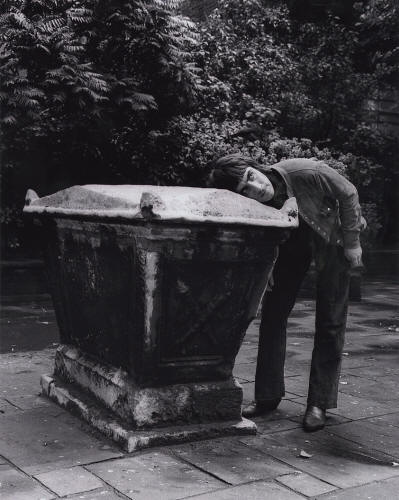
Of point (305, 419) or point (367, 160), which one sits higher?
point (367, 160)

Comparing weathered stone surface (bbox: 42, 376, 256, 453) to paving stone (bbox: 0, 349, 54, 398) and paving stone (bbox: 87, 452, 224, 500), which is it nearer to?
paving stone (bbox: 87, 452, 224, 500)

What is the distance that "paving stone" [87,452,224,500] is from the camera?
126 inches

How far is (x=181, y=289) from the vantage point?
3.79 m

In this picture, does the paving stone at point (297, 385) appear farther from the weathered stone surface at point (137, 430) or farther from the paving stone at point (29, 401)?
the paving stone at point (29, 401)

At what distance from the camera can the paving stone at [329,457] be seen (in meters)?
3.49

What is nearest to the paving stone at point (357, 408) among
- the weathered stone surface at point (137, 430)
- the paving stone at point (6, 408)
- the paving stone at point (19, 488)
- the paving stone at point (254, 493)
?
the weathered stone surface at point (137, 430)

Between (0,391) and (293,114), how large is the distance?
843 centimetres

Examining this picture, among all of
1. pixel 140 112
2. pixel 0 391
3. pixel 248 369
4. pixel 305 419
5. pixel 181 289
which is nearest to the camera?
pixel 181 289

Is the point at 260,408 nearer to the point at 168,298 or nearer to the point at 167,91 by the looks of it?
the point at 168,298

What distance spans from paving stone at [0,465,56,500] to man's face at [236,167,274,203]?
187cm

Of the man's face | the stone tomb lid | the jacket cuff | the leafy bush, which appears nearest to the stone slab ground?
the jacket cuff

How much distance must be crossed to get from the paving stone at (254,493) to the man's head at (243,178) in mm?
1568

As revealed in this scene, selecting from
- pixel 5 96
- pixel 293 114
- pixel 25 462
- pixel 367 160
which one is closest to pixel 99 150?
pixel 5 96

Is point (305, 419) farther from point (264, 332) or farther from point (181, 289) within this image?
point (181, 289)
